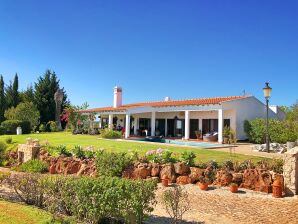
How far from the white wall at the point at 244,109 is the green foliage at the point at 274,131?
1036 millimetres

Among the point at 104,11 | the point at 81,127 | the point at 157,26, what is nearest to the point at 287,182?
the point at 104,11

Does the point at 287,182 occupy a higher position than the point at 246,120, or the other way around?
the point at 246,120

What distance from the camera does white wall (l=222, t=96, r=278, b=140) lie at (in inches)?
1203

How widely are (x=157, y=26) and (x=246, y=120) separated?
14373mm

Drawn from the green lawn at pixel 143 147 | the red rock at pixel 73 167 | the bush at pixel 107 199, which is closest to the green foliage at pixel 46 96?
the green lawn at pixel 143 147

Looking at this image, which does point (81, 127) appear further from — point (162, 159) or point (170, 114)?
point (162, 159)

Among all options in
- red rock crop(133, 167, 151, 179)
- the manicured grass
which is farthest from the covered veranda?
the manicured grass

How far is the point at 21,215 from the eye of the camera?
8.05 metres

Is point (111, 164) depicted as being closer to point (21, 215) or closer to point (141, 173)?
point (141, 173)

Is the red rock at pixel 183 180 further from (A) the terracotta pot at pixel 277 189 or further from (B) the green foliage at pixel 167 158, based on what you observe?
(A) the terracotta pot at pixel 277 189

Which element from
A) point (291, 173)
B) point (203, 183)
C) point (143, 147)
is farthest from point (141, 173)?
point (143, 147)

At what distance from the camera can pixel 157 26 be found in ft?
73.6

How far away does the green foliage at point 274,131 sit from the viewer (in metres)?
26.6

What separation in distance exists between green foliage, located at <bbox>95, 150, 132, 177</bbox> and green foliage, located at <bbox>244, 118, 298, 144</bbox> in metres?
17.4
